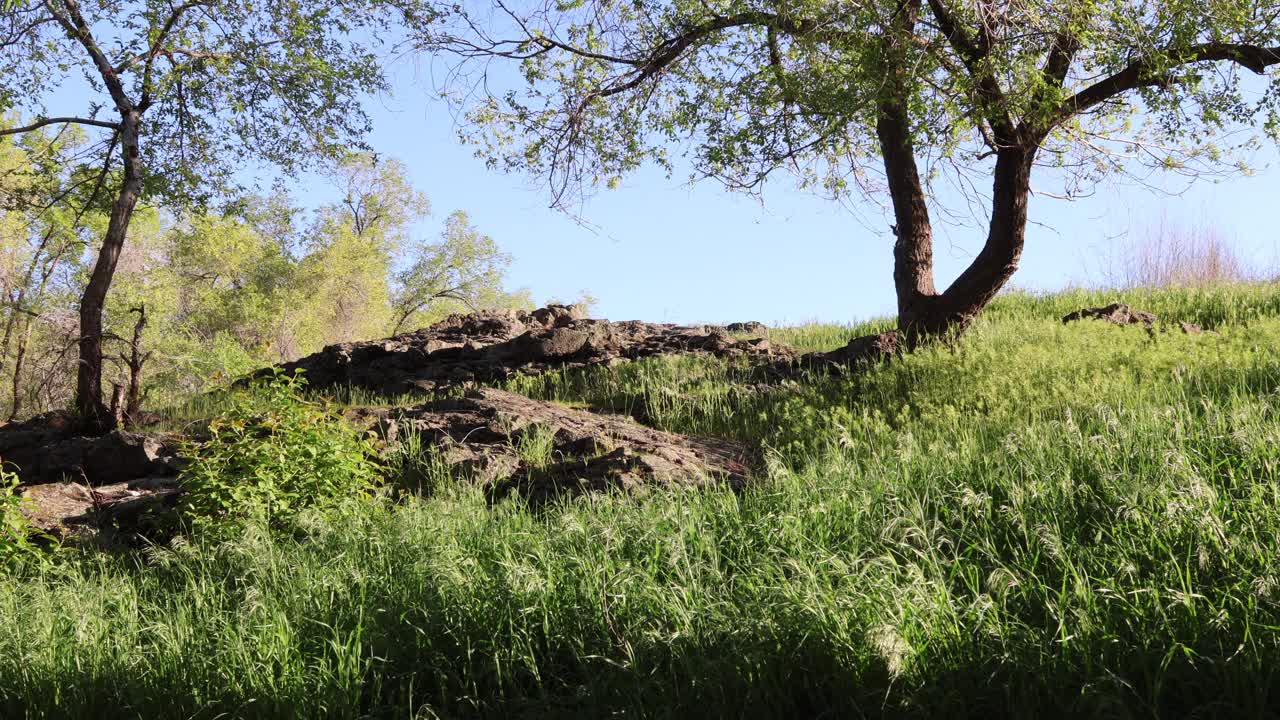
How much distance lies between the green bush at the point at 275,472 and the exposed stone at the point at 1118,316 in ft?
30.9

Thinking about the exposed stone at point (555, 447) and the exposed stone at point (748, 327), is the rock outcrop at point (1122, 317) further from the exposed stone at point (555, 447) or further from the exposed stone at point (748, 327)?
the exposed stone at point (555, 447)

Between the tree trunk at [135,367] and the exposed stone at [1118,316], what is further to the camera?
the tree trunk at [135,367]

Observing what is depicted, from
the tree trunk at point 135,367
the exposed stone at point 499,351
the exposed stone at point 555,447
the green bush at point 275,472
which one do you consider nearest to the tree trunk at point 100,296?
the tree trunk at point 135,367

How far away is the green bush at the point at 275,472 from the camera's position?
20.5 ft

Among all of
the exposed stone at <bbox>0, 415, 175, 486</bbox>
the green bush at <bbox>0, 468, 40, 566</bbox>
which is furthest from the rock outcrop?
the green bush at <bbox>0, 468, 40, 566</bbox>

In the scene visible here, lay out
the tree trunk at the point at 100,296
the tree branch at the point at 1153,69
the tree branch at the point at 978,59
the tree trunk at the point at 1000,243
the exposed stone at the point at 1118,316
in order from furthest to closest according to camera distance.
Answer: the tree trunk at the point at 100,296 < the exposed stone at the point at 1118,316 < the tree trunk at the point at 1000,243 < the tree branch at the point at 1153,69 < the tree branch at the point at 978,59

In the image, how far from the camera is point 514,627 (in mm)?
3811

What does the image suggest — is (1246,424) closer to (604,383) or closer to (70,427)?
(604,383)

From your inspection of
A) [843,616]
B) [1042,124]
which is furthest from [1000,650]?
[1042,124]

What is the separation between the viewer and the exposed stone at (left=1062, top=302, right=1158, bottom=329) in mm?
11641

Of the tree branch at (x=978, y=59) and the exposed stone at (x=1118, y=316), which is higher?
the tree branch at (x=978, y=59)

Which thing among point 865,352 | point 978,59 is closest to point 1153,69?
point 978,59

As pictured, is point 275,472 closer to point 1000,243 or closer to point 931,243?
point 1000,243

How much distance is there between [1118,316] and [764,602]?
10045 millimetres
